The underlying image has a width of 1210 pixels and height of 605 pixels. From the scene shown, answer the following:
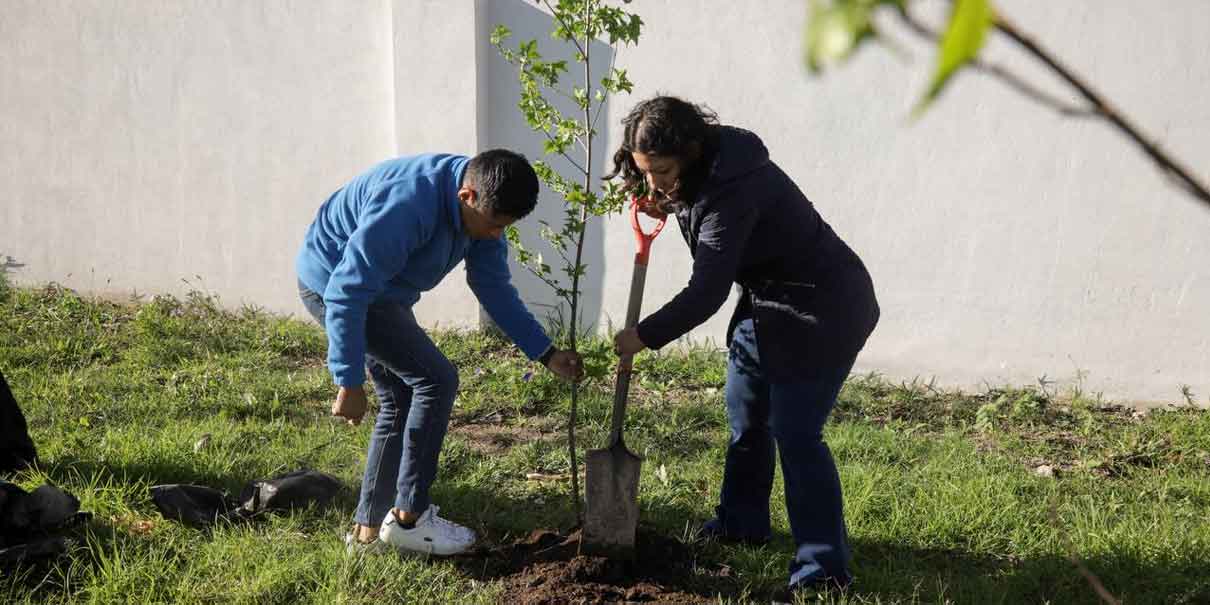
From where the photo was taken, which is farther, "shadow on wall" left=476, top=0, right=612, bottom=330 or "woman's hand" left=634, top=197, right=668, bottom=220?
"shadow on wall" left=476, top=0, right=612, bottom=330

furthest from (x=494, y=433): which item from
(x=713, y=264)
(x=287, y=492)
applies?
(x=713, y=264)

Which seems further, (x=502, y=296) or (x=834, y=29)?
(x=502, y=296)

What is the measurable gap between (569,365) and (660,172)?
773mm

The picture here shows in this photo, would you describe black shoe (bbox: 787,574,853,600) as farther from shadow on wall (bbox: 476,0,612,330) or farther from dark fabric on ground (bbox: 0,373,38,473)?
dark fabric on ground (bbox: 0,373,38,473)

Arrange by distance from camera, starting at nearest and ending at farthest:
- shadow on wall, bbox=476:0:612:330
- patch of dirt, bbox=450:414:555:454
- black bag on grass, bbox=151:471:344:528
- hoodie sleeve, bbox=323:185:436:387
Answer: hoodie sleeve, bbox=323:185:436:387 < black bag on grass, bbox=151:471:344:528 < patch of dirt, bbox=450:414:555:454 < shadow on wall, bbox=476:0:612:330

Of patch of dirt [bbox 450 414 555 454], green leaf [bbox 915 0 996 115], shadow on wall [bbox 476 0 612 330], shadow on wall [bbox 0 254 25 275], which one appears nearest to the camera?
green leaf [bbox 915 0 996 115]

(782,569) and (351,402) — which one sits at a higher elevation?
(351,402)

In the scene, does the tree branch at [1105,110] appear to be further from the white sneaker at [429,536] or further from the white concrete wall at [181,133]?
the white concrete wall at [181,133]

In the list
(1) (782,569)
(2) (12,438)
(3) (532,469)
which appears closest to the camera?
(1) (782,569)

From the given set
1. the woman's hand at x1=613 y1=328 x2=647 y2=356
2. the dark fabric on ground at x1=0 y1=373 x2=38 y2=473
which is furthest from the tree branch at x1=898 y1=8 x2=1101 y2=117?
the dark fabric on ground at x1=0 y1=373 x2=38 y2=473

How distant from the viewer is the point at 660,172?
9.59 feet

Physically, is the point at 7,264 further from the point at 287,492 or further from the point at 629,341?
the point at 629,341

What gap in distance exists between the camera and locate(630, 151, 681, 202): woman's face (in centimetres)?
288

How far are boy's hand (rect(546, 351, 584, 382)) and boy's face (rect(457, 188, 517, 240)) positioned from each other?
466mm
